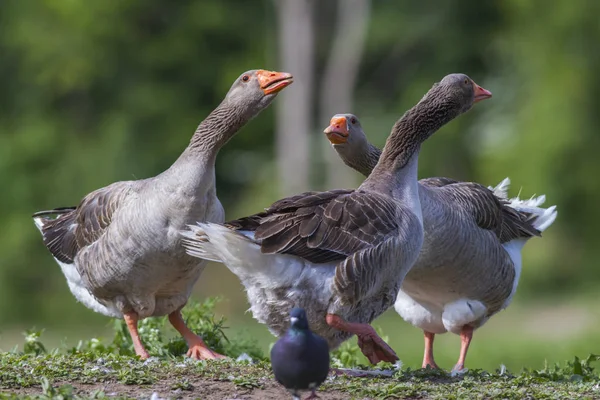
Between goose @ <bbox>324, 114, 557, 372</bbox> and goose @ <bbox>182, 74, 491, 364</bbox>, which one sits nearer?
goose @ <bbox>182, 74, 491, 364</bbox>

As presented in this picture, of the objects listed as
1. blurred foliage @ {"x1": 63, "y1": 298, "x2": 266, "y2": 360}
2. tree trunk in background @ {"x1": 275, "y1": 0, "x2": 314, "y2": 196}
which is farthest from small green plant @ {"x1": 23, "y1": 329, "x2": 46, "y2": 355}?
tree trunk in background @ {"x1": 275, "y1": 0, "x2": 314, "y2": 196}

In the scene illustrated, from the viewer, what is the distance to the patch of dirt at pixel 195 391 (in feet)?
19.0

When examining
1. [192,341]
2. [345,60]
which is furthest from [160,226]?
[345,60]

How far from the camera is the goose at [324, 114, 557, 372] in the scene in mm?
7455

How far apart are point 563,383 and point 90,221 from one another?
382 centimetres

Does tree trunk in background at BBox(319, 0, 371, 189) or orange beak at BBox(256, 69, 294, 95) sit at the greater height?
tree trunk in background at BBox(319, 0, 371, 189)

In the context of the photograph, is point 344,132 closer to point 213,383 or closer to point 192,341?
point 192,341

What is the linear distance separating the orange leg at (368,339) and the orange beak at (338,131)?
1.79 meters

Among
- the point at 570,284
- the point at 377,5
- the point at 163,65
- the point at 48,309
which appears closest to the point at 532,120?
the point at 570,284

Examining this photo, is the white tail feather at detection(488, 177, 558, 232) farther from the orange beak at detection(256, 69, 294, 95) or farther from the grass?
the orange beak at detection(256, 69, 294, 95)

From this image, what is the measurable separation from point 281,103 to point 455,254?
58.4 feet

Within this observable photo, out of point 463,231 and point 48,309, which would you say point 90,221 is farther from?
point 48,309

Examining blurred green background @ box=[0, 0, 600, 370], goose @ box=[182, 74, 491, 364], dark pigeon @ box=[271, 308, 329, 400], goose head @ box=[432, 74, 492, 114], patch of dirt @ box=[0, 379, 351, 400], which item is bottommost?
patch of dirt @ box=[0, 379, 351, 400]

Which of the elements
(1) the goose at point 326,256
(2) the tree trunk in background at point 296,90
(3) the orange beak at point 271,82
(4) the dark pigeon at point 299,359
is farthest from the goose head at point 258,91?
(2) the tree trunk in background at point 296,90
